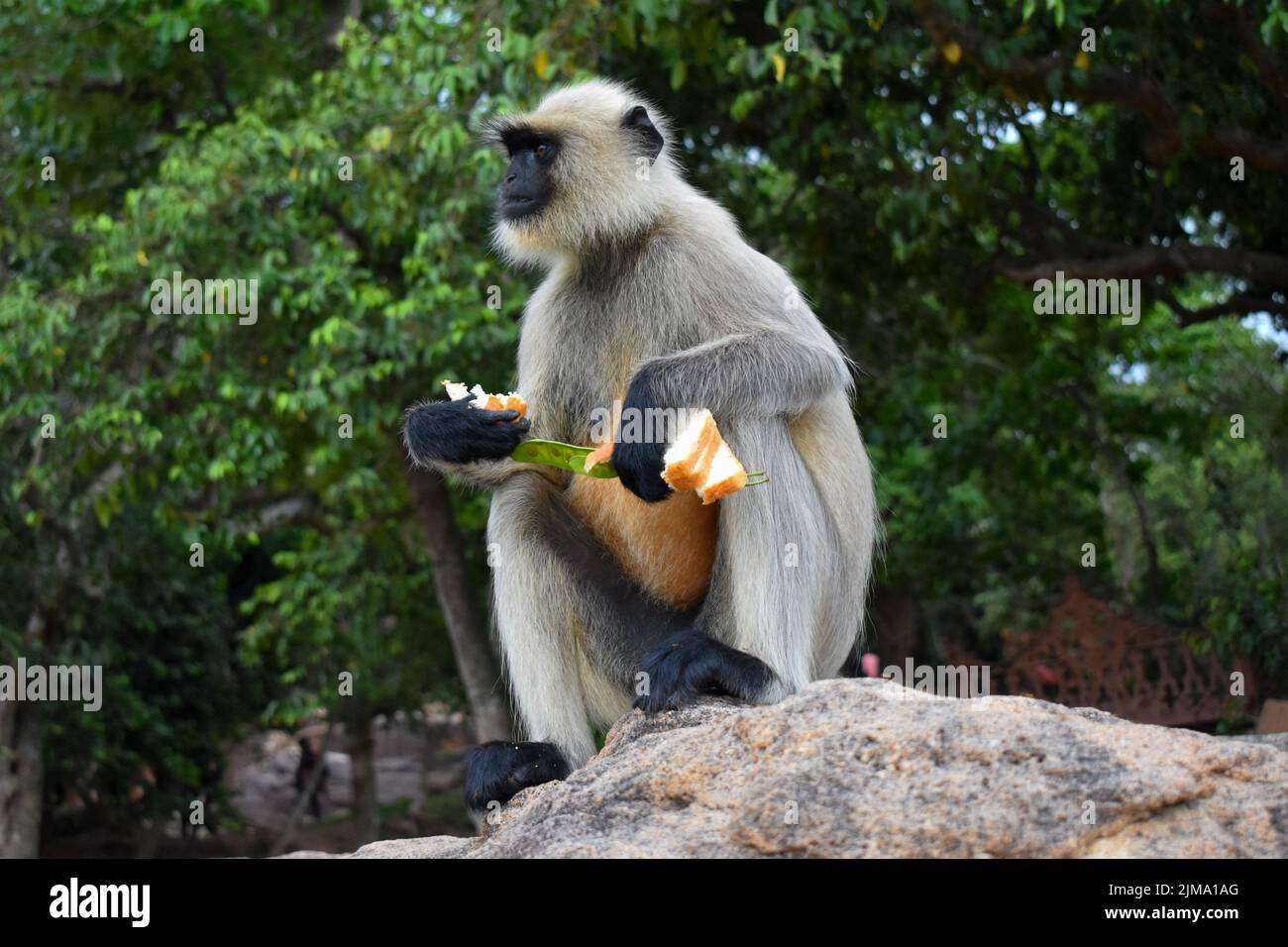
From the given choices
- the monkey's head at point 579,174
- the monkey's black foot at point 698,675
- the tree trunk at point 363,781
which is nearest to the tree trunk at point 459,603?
the tree trunk at point 363,781

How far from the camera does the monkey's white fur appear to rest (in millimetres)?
4465

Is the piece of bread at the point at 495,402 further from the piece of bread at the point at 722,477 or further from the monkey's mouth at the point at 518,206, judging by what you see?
the piece of bread at the point at 722,477

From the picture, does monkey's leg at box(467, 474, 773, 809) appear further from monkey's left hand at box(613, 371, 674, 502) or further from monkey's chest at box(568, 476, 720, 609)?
monkey's left hand at box(613, 371, 674, 502)

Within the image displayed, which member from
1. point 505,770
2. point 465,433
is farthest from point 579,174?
point 505,770

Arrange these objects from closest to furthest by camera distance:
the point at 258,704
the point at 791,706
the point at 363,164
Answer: the point at 791,706 < the point at 363,164 < the point at 258,704

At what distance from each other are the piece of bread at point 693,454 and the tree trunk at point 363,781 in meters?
12.7

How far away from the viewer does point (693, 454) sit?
165 inches

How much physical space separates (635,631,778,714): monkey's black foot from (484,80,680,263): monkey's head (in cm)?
160

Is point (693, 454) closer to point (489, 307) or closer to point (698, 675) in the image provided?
point (698, 675)

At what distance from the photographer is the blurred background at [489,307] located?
28.9 feet

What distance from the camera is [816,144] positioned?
10.0m

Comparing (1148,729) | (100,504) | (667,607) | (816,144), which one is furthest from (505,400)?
(100,504)

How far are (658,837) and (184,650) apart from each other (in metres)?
12.9
